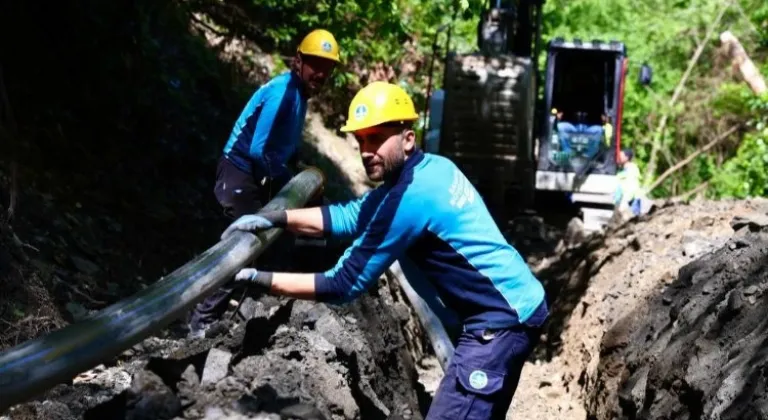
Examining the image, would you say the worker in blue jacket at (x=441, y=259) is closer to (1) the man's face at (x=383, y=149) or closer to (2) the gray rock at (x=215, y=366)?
(1) the man's face at (x=383, y=149)

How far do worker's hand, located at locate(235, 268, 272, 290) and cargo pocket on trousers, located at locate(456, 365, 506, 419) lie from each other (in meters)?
0.91

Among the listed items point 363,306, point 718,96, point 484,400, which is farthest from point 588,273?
point 718,96

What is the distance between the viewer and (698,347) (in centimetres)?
580

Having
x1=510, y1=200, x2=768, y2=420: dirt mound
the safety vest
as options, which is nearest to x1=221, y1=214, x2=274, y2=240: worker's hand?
x1=510, y1=200, x2=768, y2=420: dirt mound

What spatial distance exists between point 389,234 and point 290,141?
104 inches

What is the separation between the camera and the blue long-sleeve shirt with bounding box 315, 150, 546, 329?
425 cm

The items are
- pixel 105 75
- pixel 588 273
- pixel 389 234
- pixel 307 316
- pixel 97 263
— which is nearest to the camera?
pixel 389 234

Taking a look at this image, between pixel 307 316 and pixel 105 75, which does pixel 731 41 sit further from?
pixel 307 316

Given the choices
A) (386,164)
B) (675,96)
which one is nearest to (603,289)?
(386,164)

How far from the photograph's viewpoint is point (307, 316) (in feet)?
19.0

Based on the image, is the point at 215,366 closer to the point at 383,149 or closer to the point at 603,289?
the point at 383,149

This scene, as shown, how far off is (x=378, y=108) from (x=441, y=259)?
26.7 inches

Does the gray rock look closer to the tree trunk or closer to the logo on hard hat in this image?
the logo on hard hat

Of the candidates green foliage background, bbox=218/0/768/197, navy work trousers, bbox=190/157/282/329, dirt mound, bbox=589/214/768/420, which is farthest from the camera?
green foliage background, bbox=218/0/768/197
